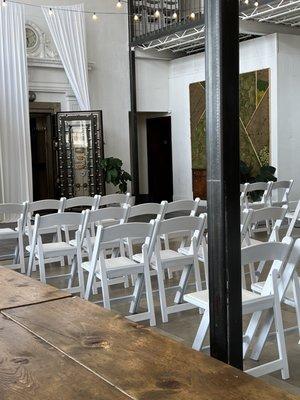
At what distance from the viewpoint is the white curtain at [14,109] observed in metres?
10.1

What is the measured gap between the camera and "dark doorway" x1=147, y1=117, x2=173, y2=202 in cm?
1391

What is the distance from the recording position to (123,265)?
3.76 m

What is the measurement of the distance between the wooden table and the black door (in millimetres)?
10451

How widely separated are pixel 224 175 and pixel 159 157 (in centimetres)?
1246

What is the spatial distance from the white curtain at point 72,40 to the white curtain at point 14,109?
75 cm

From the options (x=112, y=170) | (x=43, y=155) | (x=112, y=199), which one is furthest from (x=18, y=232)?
(x=43, y=155)

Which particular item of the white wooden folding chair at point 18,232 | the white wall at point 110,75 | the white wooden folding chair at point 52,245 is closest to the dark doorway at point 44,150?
the white wall at point 110,75

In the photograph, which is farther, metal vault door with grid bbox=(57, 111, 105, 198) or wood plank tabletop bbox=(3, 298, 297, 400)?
A: metal vault door with grid bbox=(57, 111, 105, 198)

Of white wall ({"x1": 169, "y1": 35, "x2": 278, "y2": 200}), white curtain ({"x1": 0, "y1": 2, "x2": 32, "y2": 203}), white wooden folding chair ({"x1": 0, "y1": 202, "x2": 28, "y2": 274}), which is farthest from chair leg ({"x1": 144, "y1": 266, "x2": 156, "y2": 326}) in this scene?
white wall ({"x1": 169, "y1": 35, "x2": 278, "y2": 200})

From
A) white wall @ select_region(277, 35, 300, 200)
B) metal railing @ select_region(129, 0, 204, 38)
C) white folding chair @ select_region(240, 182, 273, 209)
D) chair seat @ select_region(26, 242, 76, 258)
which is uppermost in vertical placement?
metal railing @ select_region(129, 0, 204, 38)

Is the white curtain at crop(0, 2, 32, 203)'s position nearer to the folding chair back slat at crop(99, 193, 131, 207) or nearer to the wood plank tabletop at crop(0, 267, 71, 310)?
the folding chair back slat at crop(99, 193, 131, 207)

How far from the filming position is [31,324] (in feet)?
5.53

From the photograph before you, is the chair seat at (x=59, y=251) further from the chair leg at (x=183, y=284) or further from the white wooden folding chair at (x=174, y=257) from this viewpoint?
the chair leg at (x=183, y=284)

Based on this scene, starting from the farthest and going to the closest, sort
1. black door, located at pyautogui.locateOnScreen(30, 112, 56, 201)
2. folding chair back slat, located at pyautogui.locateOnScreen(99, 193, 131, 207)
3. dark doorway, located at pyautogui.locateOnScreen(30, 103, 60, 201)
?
black door, located at pyautogui.locateOnScreen(30, 112, 56, 201) < dark doorway, located at pyautogui.locateOnScreen(30, 103, 60, 201) < folding chair back slat, located at pyautogui.locateOnScreen(99, 193, 131, 207)
